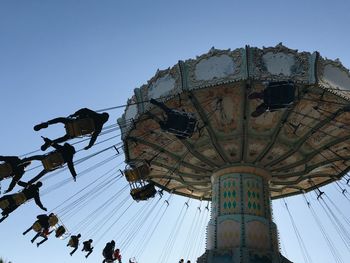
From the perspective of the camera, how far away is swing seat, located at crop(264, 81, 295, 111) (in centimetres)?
952

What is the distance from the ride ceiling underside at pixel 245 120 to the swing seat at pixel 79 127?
326 cm

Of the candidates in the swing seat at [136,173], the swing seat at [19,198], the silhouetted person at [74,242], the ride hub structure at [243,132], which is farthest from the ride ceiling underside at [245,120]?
the swing seat at [19,198]

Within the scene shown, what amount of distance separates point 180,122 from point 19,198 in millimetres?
4764

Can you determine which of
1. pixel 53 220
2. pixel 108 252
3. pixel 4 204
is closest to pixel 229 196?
pixel 108 252

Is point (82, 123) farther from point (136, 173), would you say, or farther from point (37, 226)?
point (37, 226)

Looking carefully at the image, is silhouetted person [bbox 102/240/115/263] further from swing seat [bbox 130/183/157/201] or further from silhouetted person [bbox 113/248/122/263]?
swing seat [bbox 130/183/157/201]

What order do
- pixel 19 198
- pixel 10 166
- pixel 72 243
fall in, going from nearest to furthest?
pixel 10 166 → pixel 19 198 → pixel 72 243

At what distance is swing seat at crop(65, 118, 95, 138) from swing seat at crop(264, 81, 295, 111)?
4.02 metres

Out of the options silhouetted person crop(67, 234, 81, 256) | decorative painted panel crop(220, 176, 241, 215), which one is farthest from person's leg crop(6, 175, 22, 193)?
decorative painted panel crop(220, 176, 241, 215)

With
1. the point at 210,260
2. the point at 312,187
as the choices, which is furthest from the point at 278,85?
the point at 312,187

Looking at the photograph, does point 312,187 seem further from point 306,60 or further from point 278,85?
point 278,85

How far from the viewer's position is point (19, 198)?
10.9 m

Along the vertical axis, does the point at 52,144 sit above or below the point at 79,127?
below

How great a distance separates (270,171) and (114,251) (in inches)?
254
